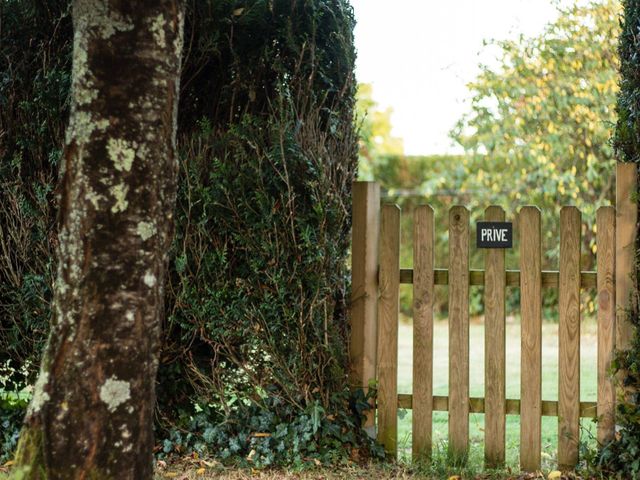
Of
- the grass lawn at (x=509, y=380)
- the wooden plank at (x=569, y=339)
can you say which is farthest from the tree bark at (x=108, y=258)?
the wooden plank at (x=569, y=339)

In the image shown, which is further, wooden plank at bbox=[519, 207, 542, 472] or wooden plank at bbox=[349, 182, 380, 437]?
wooden plank at bbox=[349, 182, 380, 437]

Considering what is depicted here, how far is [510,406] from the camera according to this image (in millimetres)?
5176

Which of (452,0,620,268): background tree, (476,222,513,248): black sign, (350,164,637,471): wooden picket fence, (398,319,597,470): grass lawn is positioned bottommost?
(398,319,597,470): grass lawn

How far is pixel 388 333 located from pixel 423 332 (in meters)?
0.23

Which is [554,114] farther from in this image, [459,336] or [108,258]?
[108,258]

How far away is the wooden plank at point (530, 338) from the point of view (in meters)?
5.09

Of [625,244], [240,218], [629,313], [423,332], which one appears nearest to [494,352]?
[423,332]

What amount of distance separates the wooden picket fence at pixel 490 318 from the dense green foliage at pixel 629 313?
0.10 meters

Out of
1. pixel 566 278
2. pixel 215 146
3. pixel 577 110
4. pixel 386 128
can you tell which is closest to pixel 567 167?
pixel 577 110

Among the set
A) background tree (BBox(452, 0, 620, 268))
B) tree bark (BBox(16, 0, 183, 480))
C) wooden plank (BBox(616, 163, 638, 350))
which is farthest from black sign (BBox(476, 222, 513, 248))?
background tree (BBox(452, 0, 620, 268))

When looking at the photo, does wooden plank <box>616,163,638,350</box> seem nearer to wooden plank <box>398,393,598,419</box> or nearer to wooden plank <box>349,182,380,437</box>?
wooden plank <box>398,393,598,419</box>

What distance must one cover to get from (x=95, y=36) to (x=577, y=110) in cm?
954

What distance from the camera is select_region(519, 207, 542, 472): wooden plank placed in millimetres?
5090

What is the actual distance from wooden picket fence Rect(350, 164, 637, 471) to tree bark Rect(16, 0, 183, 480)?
2.35 metres
